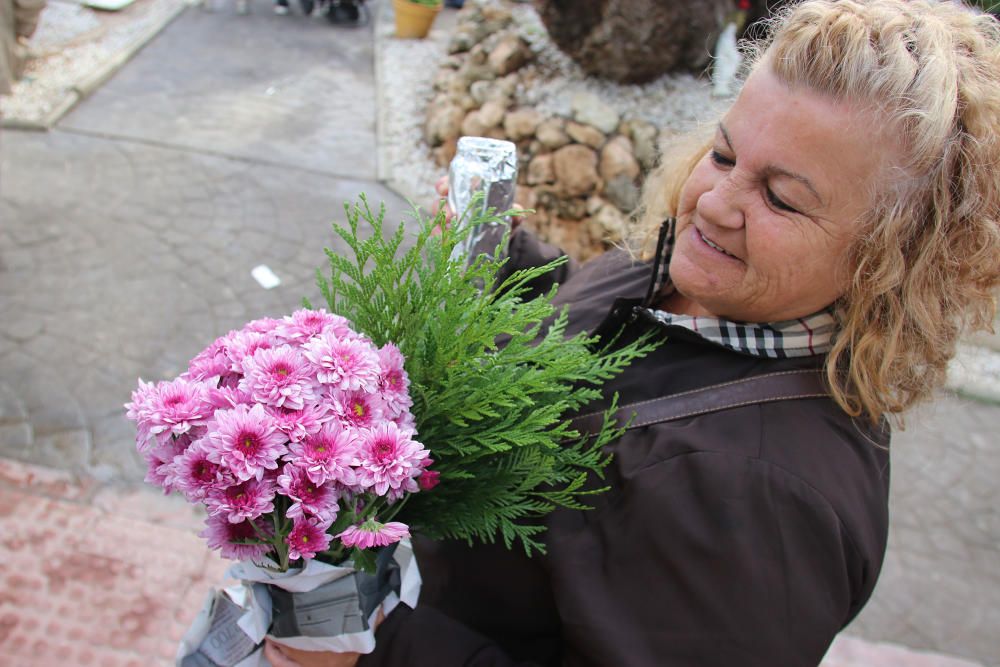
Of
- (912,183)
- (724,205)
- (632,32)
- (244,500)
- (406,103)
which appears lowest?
(406,103)

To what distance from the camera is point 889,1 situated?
4.52 ft

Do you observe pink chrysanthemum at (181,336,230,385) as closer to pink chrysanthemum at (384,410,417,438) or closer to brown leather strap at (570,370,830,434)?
pink chrysanthemum at (384,410,417,438)

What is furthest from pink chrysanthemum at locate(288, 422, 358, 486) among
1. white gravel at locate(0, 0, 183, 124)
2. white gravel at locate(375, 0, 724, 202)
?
white gravel at locate(0, 0, 183, 124)

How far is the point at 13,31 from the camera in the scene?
22.6ft

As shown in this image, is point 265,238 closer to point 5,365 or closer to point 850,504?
point 5,365

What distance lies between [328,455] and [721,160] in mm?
909

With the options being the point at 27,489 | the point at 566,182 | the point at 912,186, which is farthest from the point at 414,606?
the point at 566,182

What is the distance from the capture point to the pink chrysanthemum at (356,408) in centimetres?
124

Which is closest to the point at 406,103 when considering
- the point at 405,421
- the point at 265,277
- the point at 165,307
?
the point at 265,277

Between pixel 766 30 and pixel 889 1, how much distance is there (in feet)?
1.06

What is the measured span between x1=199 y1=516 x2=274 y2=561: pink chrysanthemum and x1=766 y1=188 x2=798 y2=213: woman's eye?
101 cm

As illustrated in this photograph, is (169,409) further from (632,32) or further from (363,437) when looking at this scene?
(632,32)

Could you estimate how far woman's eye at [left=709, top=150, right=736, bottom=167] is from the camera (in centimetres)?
149

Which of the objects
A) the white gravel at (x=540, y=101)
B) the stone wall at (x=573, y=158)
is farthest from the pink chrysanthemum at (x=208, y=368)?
the white gravel at (x=540, y=101)
